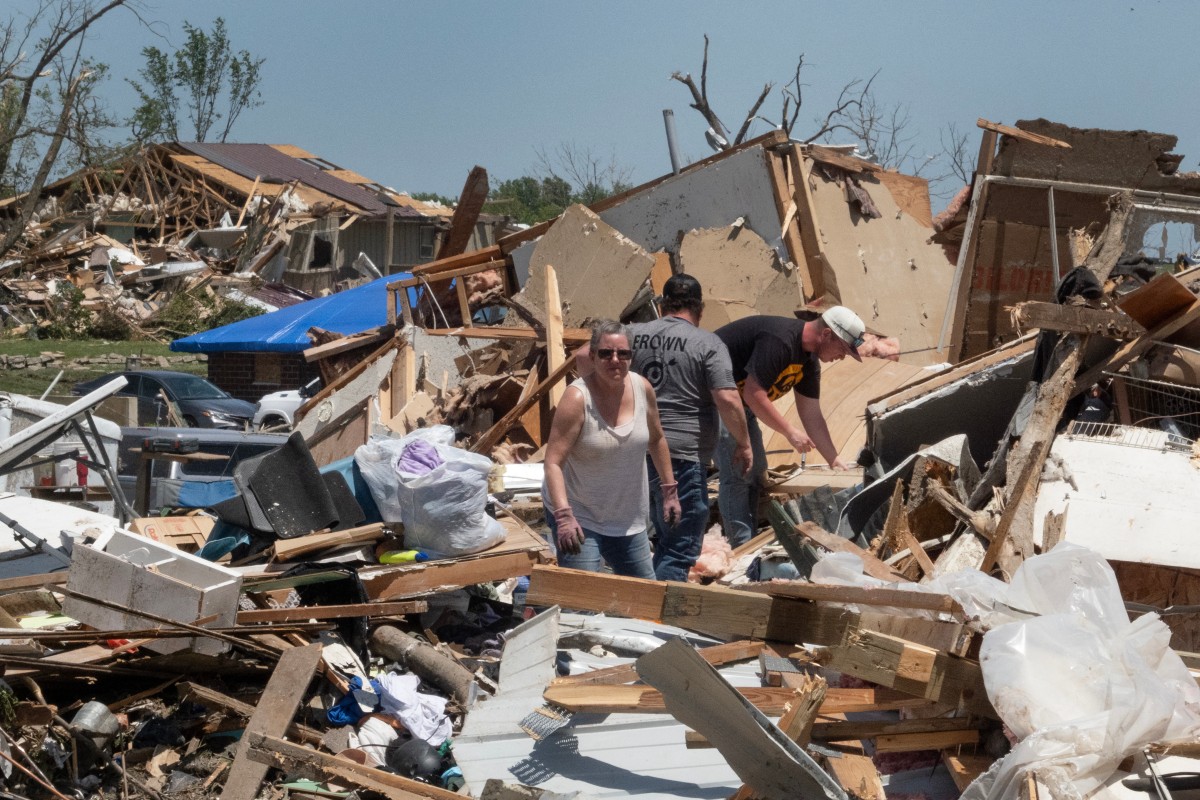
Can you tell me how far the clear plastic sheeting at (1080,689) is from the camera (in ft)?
9.18

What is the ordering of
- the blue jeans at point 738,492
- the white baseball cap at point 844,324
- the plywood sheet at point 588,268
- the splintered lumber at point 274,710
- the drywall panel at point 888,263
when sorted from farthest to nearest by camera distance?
the drywall panel at point 888,263
the plywood sheet at point 588,268
the blue jeans at point 738,492
the white baseball cap at point 844,324
the splintered lumber at point 274,710

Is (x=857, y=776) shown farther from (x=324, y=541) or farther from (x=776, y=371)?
(x=324, y=541)

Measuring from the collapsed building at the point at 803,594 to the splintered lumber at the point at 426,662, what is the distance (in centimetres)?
2

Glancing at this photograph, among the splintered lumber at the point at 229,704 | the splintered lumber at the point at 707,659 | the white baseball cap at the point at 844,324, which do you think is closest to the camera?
the splintered lumber at the point at 707,659

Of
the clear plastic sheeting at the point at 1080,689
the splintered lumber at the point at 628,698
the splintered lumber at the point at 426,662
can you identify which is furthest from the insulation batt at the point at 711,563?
the clear plastic sheeting at the point at 1080,689

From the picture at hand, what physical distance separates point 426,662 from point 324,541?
105 centimetres

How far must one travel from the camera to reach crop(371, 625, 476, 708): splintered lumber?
16.9ft

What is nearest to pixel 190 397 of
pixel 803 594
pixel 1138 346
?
pixel 1138 346

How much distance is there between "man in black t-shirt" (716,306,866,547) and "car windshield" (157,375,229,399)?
41.4 feet

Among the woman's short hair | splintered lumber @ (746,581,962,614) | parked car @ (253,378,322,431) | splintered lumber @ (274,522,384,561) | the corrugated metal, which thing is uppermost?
the corrugated metal

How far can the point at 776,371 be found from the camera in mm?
6395

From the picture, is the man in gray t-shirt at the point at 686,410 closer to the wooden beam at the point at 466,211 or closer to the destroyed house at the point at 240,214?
the wooden beam at the point at 466,211

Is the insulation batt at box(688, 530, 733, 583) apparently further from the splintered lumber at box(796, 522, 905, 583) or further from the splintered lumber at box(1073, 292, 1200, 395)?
the splintered lumber at box(1073, 292, 1200, 395)

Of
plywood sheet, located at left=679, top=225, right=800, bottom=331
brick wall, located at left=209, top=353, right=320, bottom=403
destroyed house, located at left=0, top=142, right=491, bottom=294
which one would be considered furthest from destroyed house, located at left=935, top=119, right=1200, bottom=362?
destroyed house, located at left=0, top=142, right=491, bottom=294
